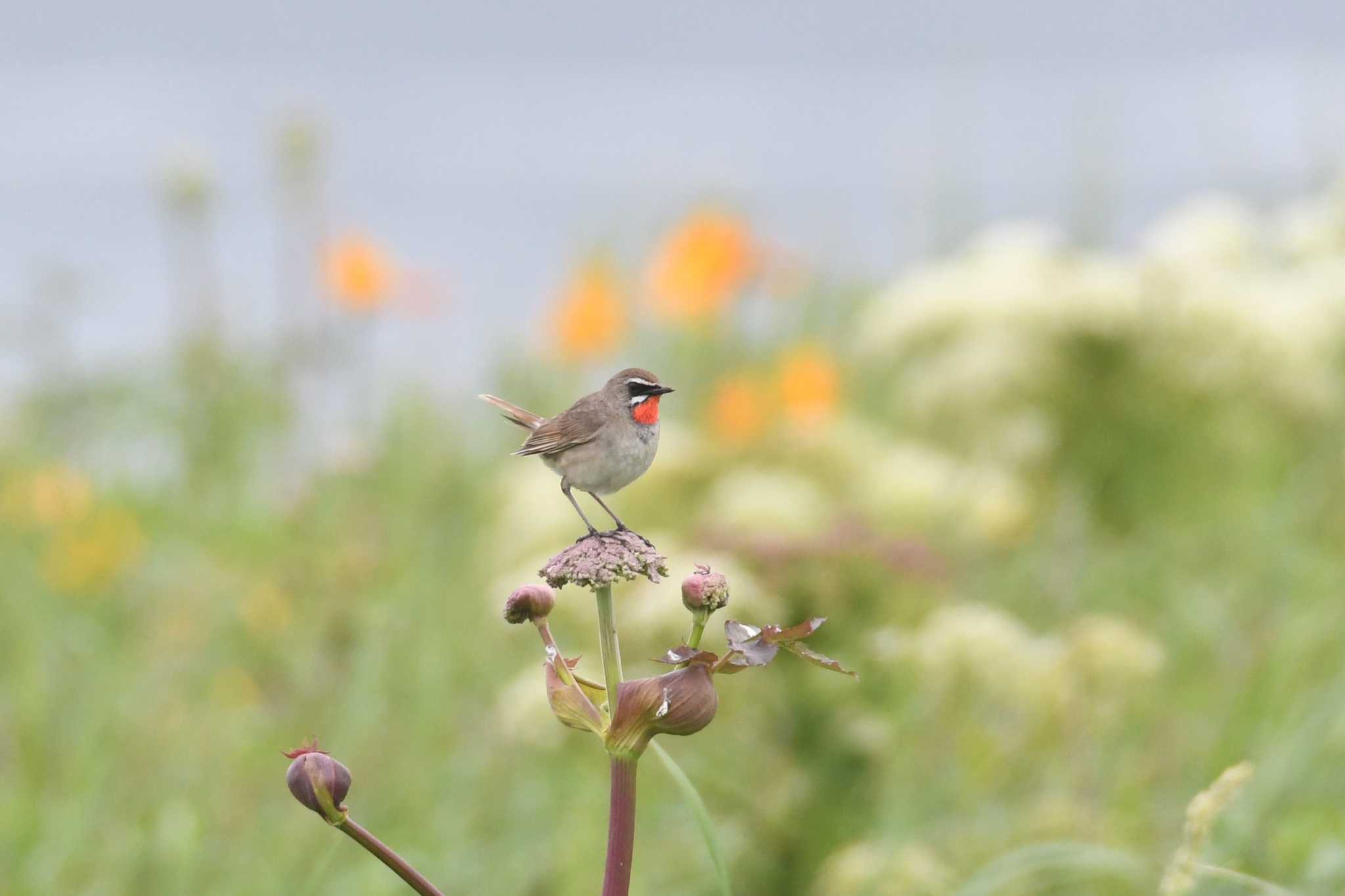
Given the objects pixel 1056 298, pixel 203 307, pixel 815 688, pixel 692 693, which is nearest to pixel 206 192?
pixel 203 307

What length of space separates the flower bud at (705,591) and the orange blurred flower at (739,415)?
11.0 ft

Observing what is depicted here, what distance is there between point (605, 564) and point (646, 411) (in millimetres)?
159

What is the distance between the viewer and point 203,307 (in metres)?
6.41

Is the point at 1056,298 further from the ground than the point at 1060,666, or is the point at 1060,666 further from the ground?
the point at 1056,298

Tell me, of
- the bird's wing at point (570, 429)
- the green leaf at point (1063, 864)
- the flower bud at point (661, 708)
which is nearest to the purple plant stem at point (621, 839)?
the flower bud at point (661, 708)

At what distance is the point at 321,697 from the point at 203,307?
2.69m

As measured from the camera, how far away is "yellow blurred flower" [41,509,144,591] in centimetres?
477

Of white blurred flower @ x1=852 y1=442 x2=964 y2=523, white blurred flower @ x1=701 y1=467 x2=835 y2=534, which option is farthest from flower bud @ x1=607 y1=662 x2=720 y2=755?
white blurred flower @ x1=852 y1=442 x2=964 y2=523

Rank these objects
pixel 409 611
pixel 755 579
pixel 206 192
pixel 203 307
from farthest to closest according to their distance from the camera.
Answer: pixel 203 307 → pixel 206 192 → pixel 409 611 → pixel 755 579

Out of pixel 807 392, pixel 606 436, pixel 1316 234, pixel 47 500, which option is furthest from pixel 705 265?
pixel 606 436

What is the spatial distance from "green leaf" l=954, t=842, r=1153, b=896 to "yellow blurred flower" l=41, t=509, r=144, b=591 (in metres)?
2.96

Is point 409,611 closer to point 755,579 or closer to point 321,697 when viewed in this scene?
point 321,697

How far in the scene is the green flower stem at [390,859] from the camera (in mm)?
1126

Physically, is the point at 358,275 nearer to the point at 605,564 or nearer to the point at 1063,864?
the point at 1063,864
